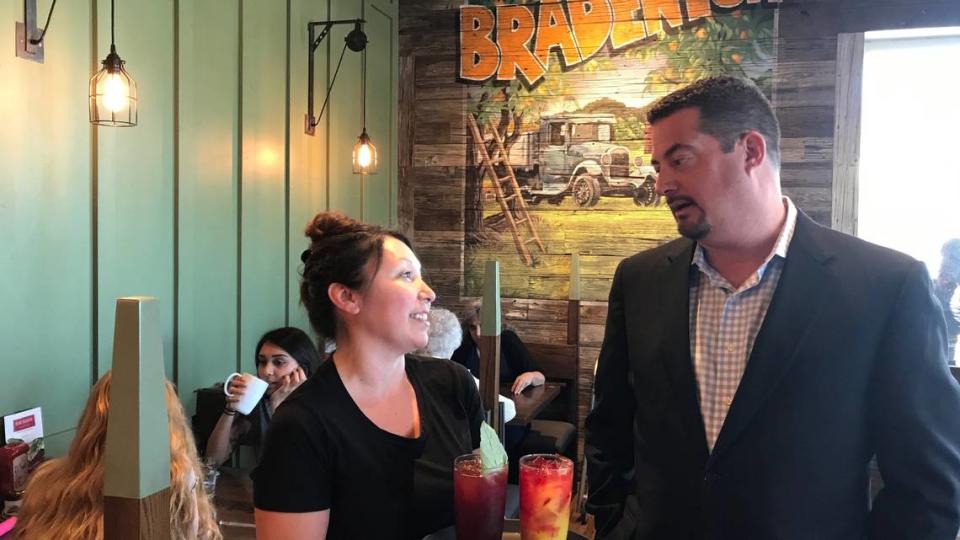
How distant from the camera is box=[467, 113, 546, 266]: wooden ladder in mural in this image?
15.9ft

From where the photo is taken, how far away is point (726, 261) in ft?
4.53

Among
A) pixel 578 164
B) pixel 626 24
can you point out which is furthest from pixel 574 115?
pixel 626 24

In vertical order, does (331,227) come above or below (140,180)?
below

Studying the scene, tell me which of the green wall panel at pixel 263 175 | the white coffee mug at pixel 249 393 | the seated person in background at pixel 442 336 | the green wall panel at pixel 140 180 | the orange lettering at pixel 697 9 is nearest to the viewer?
the green wall panel at pixel 140 180

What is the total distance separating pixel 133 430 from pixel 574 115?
14.1ft

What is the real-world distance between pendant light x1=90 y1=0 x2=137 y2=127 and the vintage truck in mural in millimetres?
2727

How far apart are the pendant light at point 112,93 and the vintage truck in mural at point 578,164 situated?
2.73 meters

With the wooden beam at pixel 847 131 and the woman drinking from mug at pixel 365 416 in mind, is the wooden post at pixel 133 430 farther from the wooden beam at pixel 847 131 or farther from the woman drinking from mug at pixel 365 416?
the wooden beam at pixel 847 131

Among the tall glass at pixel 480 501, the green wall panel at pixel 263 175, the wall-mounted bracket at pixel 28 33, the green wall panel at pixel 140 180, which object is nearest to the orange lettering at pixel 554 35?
A: the green wall panel at pixel 263 175

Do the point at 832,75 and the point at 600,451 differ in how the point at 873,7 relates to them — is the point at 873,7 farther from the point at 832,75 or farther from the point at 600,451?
the point at 600,451

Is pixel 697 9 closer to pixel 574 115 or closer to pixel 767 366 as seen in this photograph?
pixel 574 115

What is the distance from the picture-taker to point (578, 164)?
4.71m

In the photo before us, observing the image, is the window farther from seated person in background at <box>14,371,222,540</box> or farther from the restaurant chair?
seated person in background at <box>14,371,222,540</box>

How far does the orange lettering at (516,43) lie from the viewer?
15.6 feet
